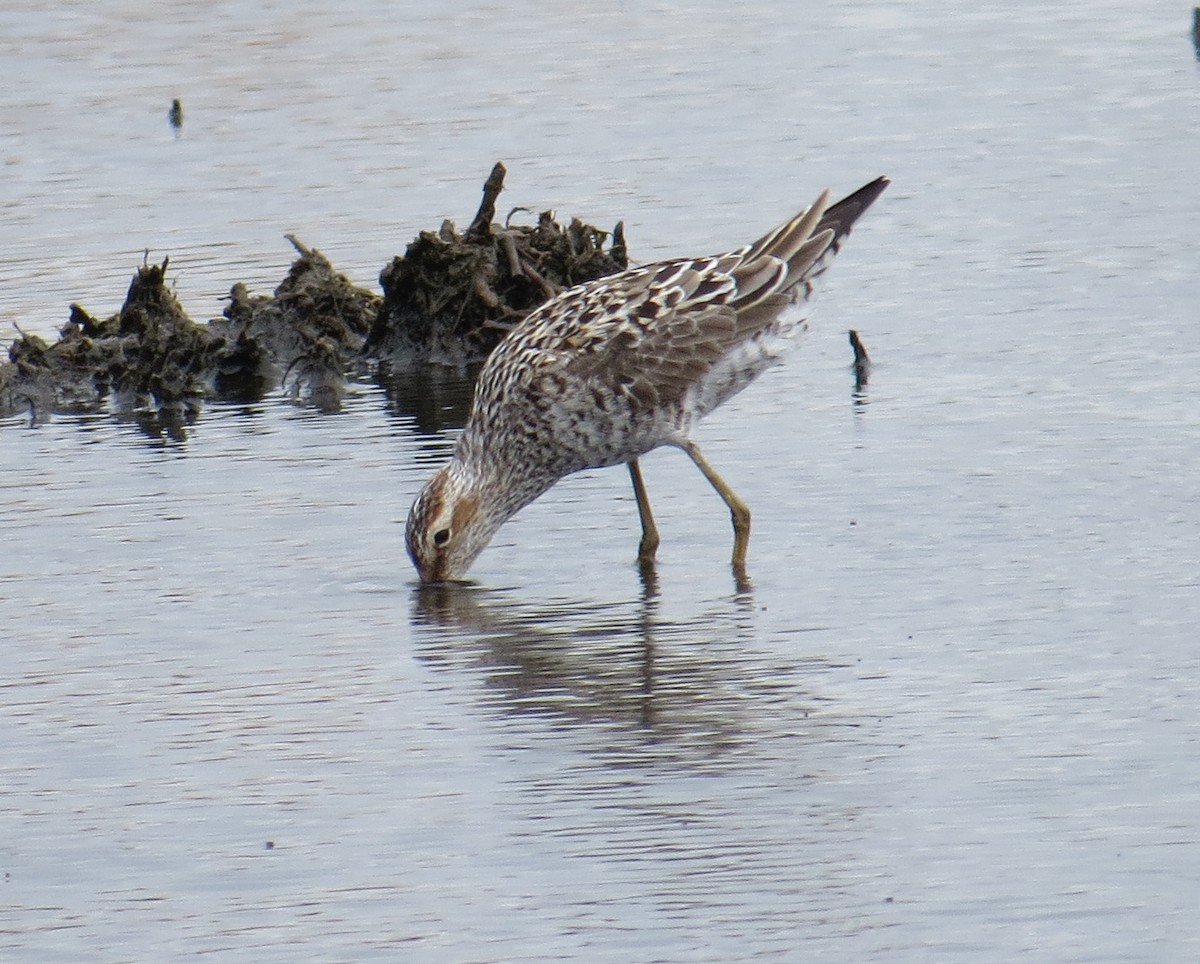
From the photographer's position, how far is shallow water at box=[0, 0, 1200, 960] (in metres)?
6.71

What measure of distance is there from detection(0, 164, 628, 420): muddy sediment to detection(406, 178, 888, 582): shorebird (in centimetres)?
265

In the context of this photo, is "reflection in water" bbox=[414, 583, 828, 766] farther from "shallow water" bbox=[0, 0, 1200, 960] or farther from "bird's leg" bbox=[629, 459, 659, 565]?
"bird's leg" bbox=[629, 459, 659, 565]

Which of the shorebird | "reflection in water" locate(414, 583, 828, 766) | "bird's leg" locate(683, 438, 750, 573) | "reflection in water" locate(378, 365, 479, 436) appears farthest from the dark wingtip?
"reflection in water" locate(414, 583, 828, 766)

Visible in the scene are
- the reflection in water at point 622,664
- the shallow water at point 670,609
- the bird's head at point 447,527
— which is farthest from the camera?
the bird's head at point 447,527

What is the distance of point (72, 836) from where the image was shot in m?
7.29

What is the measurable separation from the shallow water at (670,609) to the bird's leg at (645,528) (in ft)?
0.35

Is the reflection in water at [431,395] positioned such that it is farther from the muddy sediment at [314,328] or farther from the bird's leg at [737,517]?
the bird's leg at [737,517]

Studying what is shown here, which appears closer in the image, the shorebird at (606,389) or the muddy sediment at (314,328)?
the shorebird at (606,389)

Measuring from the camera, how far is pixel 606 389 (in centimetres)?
1005

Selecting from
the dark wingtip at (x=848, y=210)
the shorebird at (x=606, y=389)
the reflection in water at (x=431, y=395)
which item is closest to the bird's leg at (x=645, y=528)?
the shorebird at (x=606, y=389)

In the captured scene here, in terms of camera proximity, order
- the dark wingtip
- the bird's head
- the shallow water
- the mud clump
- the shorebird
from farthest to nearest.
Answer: the mud clump < the dark wingtip < the shorebird < the bird's head < the shallow water

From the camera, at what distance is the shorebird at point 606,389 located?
9.91 m

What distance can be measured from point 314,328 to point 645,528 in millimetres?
4084

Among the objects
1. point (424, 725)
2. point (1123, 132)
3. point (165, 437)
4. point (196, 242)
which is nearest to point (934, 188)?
point (1123, 132)
